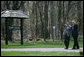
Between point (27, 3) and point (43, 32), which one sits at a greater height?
point (27, 3)

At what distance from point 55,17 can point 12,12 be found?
8.45 metres

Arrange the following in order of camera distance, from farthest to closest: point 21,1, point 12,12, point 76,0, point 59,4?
point 59,4 → point 76,0 → point 21,1 → point 12,12

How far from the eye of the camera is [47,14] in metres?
22.9

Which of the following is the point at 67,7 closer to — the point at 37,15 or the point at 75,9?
the point at 75,9

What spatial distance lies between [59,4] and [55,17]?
107cm

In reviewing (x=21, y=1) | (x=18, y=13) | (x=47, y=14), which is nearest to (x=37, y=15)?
(x=47, y=14)

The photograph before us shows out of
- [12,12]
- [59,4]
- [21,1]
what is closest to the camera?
[12,12]

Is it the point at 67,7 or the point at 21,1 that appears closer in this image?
the point at 21,1

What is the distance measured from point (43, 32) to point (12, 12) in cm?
749

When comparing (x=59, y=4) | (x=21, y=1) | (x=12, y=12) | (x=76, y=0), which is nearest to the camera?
(x=12, y=12)

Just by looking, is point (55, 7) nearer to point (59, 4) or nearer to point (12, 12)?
point (59, 4)

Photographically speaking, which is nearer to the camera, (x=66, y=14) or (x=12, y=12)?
(x=12, y=12)

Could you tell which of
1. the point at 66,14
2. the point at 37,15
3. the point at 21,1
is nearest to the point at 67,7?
the point at 66,14

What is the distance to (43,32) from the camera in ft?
72.7
